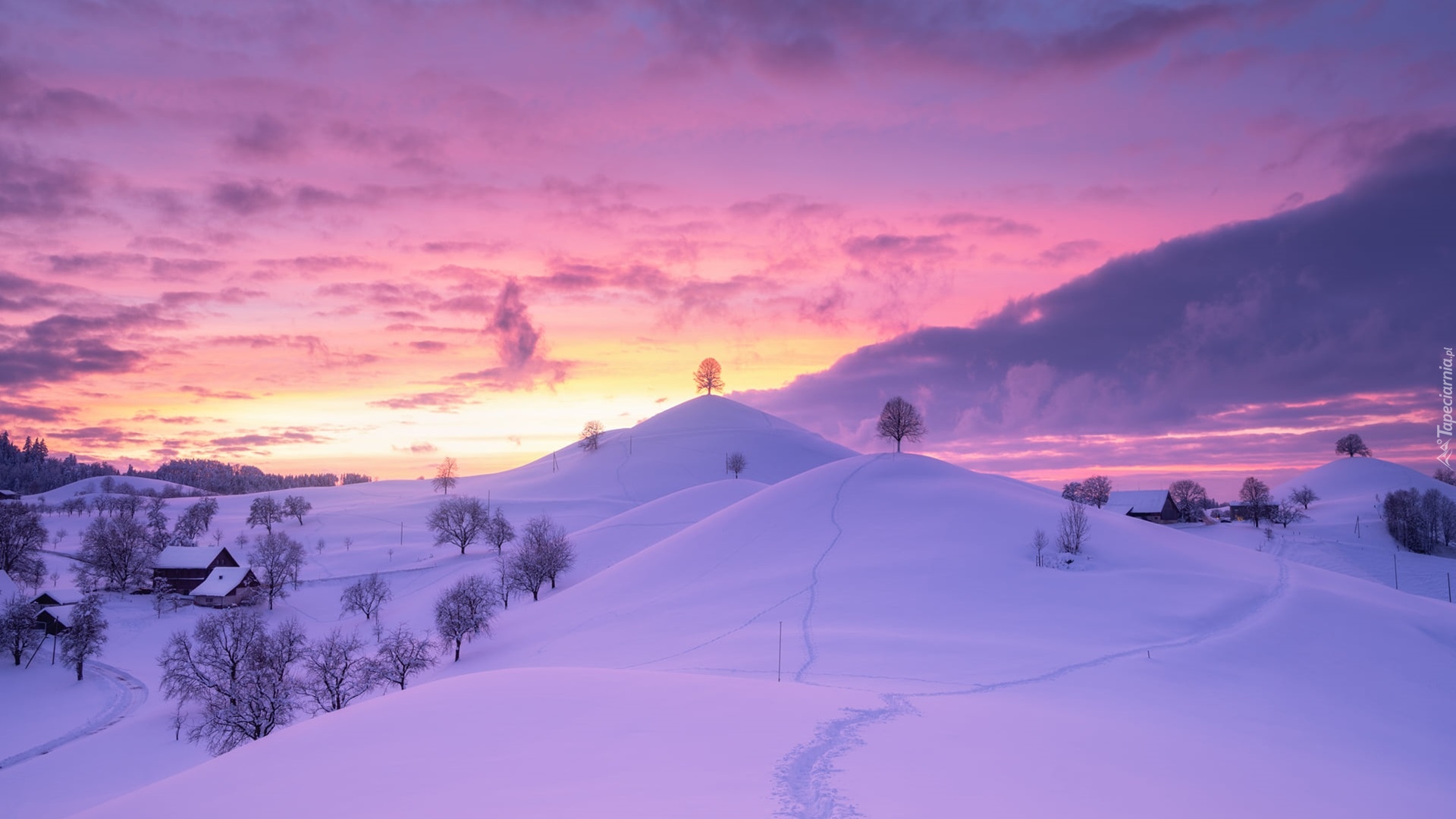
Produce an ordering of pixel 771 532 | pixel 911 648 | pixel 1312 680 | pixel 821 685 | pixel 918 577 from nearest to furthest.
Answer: pixel 821 685, pixel 1312 680, pixel 911 648, pixel 918 577, pixel 771 532

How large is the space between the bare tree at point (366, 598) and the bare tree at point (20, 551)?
3735 centimetres

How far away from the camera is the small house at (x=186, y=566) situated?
270ft

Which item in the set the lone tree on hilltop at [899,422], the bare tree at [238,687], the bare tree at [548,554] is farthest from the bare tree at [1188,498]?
the bare tree at [238,687]

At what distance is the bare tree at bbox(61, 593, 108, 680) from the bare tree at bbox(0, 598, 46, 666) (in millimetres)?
2159

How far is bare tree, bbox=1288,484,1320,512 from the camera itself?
13050 centimetres

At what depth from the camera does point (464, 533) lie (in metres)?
97.6

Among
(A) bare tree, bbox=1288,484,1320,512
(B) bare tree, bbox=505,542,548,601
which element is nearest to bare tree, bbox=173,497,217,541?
(B) bare tree, bbox=505,542,548,601

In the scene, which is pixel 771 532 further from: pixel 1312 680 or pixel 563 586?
pixel 1312 680

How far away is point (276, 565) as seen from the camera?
268ft

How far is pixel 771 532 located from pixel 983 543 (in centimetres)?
1743

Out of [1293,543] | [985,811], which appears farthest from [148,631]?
[1293,543]

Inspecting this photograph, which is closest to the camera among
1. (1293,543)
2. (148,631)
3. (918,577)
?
(918,577)

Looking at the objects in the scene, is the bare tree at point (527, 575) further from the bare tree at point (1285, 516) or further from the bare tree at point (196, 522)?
→ the bare tree at point (1285, 516)

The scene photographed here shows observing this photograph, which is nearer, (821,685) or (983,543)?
(821,685)
